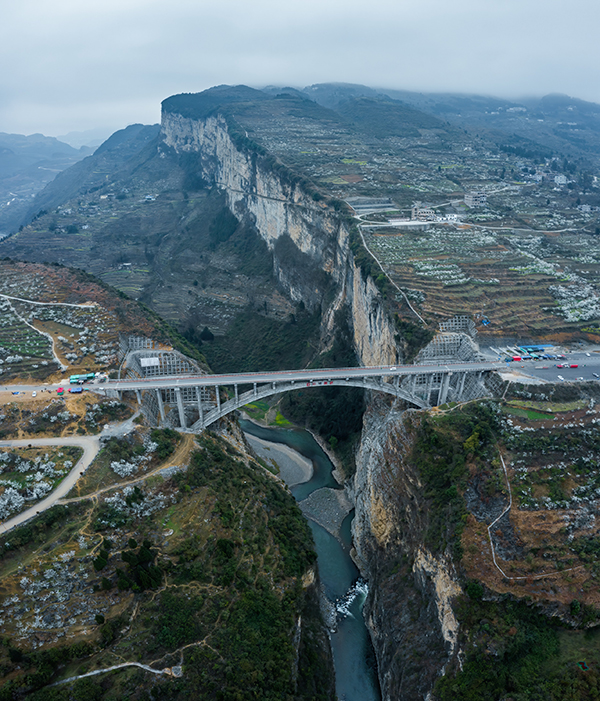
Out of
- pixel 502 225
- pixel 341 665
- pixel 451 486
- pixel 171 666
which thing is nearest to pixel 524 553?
pixel 451 486

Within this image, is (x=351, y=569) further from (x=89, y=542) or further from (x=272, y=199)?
(x=272, y=199)

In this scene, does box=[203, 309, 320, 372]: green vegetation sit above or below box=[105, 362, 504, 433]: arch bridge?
below

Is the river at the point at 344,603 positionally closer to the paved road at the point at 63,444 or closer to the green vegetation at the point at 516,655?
the green vegetation at the point at 516,655

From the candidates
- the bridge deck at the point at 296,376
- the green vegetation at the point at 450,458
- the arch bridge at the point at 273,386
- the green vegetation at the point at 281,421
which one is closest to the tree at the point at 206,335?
the green vegetation at the point at 281,421

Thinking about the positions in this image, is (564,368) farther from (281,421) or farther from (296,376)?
(281,421)

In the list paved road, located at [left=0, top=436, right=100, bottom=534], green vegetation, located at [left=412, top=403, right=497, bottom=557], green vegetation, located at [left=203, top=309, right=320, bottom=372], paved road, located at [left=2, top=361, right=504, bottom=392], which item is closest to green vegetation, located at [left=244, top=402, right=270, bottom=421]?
green vegetation, located at [left=203, top=309, right=320, bottom=372]

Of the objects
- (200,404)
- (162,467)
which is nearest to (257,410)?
(200,404)

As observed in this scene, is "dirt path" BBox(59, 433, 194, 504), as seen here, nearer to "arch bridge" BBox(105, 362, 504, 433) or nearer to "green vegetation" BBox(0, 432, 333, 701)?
"green vegetation" BBox(0, 432, 333, 701)
